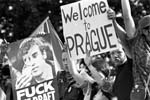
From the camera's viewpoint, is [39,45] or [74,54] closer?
[74,54]

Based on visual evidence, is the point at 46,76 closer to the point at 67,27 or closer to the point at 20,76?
the point at 20,76

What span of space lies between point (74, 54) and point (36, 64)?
1.62 m

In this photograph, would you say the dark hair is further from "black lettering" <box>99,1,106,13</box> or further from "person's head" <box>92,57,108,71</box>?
"black lettering" <box>99,1,106,13</box>

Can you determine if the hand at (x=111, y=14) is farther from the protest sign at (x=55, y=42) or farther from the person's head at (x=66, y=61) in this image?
the protest sign at (x=55, y=42)

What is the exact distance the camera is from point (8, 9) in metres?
20.1

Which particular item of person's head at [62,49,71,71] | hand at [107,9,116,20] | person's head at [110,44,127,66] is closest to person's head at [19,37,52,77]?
person's head at [62,49,71,71]

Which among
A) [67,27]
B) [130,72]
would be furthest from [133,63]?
[67,27]

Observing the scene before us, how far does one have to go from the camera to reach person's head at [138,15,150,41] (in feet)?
22.6

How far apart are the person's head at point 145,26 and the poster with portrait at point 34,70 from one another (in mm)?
3280

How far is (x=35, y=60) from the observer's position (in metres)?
10.3

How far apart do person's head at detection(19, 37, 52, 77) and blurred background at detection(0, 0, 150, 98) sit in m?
7.21

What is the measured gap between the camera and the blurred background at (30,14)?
18.6 metres

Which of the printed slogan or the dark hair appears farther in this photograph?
the dark hair

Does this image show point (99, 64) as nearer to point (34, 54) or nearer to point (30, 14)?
point (34, 54)
